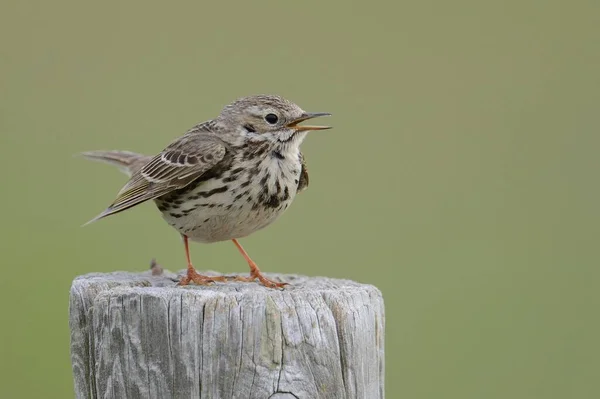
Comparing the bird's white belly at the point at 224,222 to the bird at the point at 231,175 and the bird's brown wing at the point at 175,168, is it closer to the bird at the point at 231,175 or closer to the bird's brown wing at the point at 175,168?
the bird at the point at 231,175

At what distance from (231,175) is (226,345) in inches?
91.7

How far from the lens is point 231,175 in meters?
6.96

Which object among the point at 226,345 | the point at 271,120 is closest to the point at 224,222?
the point at 271,120

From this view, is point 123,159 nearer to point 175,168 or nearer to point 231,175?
point 175,168

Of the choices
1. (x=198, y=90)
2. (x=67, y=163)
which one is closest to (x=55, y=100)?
(x=67, y=163)

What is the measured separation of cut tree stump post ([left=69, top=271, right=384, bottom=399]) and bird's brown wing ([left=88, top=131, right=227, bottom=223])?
6.67 feet

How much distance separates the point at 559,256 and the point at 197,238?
695 centimetres

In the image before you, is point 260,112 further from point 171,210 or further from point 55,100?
point 55,100

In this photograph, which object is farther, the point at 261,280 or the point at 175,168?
the point at 175,168

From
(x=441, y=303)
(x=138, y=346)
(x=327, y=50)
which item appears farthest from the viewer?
(x=327, y=50)

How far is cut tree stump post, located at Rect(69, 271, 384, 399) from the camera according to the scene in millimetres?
4781

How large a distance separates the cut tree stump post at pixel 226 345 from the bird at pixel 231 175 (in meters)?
1.65

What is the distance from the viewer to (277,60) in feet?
47.8

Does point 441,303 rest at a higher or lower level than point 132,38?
lower
